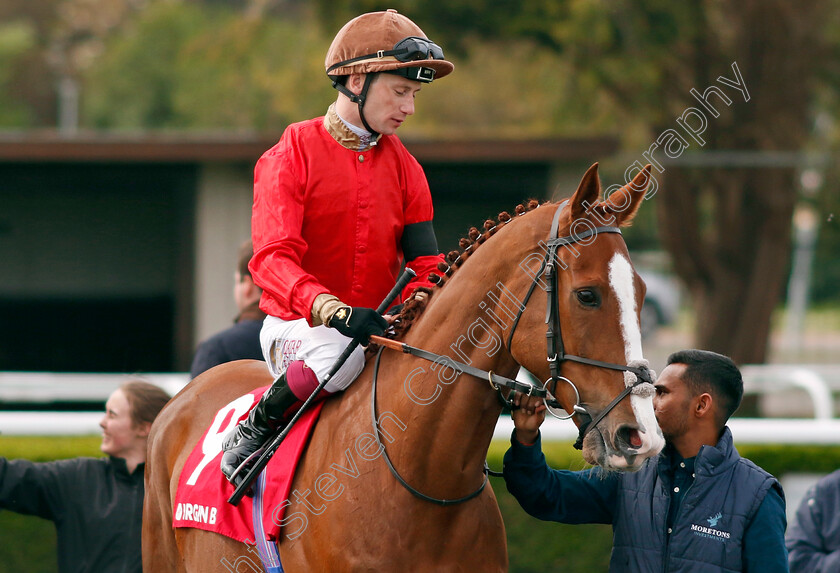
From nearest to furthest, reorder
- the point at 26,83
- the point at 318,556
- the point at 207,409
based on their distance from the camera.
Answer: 1. the point at 318,556
2. the point at 207,409
3. the point at 26,83

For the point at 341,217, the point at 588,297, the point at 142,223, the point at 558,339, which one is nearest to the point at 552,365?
the point at 558,339

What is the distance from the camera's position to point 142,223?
13.0 meters

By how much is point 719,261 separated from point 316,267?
9.72m

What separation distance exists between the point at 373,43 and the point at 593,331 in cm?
109

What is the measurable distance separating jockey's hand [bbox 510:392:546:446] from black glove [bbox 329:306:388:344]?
1.41 ft

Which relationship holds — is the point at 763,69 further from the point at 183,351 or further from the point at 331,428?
the point at 331,428

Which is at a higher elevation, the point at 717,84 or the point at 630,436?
the point at 717,84

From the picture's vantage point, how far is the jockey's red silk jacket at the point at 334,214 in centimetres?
290

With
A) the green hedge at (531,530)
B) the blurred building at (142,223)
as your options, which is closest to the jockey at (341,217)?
the green hedge at (531,530)

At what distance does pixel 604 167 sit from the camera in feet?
41.8

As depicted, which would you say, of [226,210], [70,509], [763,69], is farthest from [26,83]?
[70,509]

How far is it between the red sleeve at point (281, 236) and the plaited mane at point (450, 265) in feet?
0.83

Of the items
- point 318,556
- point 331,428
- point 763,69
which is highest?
point 763,69

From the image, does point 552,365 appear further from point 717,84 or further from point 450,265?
point 717,84
